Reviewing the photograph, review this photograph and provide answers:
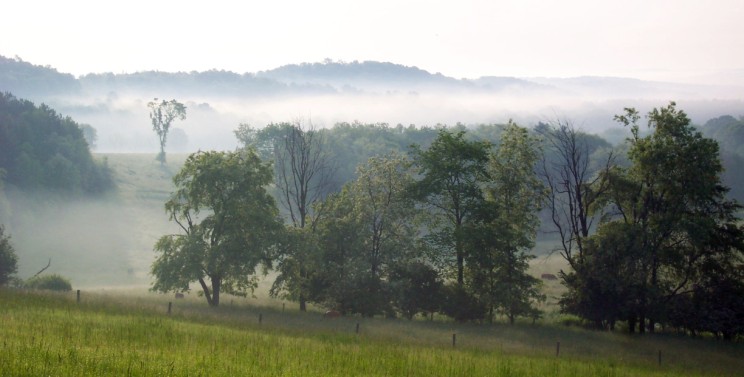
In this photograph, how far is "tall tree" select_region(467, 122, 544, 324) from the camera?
41281mm

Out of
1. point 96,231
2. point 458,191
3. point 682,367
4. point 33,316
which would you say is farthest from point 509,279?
point 96,231

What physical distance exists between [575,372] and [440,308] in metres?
19.4

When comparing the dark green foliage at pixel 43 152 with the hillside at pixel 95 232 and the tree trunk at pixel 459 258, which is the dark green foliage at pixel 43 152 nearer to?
the hillside at pixel 95 232

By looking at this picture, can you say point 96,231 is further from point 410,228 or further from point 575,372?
point 575,372

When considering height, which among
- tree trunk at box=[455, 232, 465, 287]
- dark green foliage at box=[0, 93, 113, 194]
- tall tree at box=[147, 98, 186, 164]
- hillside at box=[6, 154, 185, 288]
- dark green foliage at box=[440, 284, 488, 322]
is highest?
tall tree at box=[147, 98, 186, 164]

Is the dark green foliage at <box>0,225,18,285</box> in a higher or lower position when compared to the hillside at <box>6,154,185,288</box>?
higher

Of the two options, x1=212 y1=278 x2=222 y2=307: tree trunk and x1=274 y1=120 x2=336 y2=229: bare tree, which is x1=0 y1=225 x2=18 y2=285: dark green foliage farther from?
x1=274 y1=120 x2=336 y2=229: bare tree

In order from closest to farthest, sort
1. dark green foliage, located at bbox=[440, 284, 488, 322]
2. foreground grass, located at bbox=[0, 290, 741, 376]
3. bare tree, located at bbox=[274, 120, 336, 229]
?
foreground grass, located at bbox=[0, 290, 741, 376], dark green foliage, located at bbox=[440, 284, 488, 322], bare tree, located at bbox=[274, 120, 336, 229]

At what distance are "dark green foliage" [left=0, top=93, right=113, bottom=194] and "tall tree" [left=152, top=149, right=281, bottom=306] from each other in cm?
5710

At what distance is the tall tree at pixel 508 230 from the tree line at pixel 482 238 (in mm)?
111

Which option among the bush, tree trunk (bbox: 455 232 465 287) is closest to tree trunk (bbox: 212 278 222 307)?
the bush

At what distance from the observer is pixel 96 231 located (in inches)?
3401

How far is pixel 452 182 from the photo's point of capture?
1780 inches

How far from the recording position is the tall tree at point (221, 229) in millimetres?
41188
